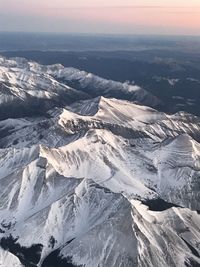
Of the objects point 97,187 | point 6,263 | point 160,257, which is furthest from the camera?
point 97,187

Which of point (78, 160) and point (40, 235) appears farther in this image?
point (78, 160)

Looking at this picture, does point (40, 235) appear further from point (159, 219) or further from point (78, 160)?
point (78, 160)

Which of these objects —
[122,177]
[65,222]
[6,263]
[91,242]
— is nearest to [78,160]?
[122,177]

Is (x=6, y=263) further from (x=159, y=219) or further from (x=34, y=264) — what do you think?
(x=159, y=219)

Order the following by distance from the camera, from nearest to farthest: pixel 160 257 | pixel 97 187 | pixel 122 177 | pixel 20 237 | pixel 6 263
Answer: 1. pixel 6 263
2. pixel 160 257
3. pixel 20 237
4. pixel 97 187
5. pixel 122 177

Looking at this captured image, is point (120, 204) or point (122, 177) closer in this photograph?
point (120, 204)

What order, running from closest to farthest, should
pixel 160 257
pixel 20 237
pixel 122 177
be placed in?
pixel 160 257 → pixel 20 237 → pixel 122 177

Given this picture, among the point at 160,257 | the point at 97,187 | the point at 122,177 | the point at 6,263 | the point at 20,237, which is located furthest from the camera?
the point at 122,177

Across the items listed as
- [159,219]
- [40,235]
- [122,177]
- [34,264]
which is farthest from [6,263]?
[122,177]

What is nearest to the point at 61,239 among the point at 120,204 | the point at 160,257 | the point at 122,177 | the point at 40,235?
the point at 40,235
